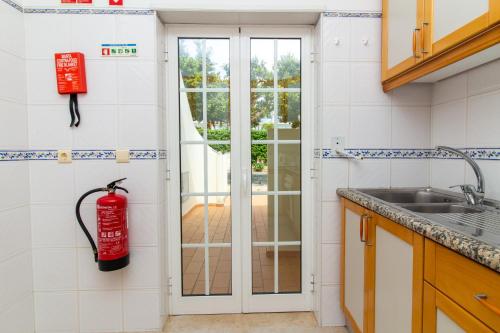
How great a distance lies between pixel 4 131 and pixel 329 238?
2.23 metres

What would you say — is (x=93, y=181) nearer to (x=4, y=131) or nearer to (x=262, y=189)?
(x=4, y=131)

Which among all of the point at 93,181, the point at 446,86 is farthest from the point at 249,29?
the point at 93,181

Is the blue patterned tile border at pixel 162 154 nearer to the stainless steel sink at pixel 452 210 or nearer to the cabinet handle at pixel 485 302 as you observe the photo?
the stainless steel sink at pixel 452 210

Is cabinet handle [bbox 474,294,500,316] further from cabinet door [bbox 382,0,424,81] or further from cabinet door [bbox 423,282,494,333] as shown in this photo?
cabinet door [bbox 382,0,424,81]

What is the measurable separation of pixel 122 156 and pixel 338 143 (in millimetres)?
1509

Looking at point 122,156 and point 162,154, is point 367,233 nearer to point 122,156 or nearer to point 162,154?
point 162,154

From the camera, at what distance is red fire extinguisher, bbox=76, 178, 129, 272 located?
6.00 feet


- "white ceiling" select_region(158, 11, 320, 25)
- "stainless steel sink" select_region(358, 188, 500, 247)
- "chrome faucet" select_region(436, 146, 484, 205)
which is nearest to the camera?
"stainless steel sink" select_region(358, 188, 500, 247)

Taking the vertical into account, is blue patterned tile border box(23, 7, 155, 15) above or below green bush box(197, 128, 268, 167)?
above

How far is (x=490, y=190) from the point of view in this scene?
158 centimetres

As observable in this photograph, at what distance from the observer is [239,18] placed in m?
2.12

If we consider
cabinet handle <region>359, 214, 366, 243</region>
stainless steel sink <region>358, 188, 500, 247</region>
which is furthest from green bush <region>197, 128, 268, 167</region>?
cabinet handle <region>359, 214, 366, 243</region>

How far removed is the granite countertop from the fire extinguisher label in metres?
1.50

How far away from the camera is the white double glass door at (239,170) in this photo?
7.32ft
